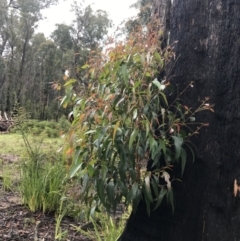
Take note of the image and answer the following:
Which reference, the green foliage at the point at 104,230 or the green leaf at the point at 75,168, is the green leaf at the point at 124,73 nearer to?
the green leaf at the point at 75,168

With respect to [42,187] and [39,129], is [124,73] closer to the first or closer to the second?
[42,187]

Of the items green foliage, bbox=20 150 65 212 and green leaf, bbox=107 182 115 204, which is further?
green foliage, bbox=20 150 65 212

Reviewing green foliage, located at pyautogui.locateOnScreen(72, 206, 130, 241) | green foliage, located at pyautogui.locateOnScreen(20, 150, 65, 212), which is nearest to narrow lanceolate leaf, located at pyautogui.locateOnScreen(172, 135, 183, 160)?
green foliage, located at pyautogui.locateOnScreen(72, 206, 130, 241)

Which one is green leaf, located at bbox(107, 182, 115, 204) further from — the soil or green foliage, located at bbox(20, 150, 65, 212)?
green foliage, located at bbox(20, 150, 65, 212)

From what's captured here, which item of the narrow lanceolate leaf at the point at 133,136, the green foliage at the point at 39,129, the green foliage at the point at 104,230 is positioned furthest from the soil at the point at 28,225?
the narrow lanceolate leaf at the point at 133,136

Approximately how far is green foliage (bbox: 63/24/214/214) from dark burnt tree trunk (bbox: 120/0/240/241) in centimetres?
9

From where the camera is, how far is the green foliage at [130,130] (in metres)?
1.88

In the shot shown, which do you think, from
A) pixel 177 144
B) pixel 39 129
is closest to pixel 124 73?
pixel 177 144

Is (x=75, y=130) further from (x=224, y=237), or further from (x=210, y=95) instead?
(x=224, y=237)

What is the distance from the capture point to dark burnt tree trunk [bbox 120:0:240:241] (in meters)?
1.97

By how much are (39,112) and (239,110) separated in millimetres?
21251

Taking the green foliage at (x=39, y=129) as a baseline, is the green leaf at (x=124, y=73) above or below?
above

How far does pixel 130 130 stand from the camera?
1.91m

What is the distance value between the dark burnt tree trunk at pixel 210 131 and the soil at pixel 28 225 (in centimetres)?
94
